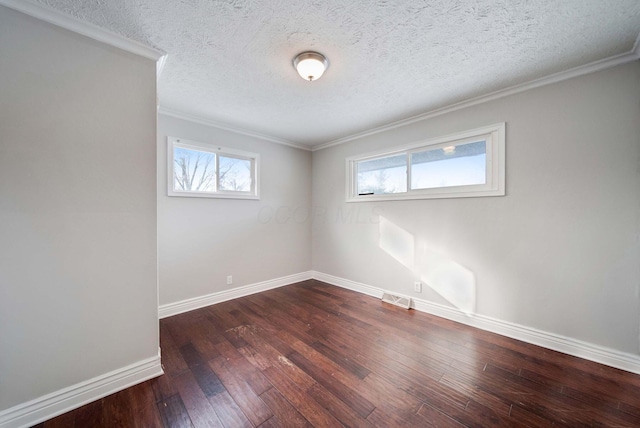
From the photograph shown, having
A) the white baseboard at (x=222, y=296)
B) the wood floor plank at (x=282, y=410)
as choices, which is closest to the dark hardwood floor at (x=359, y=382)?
the wood floor plank at (x=282, y=410)

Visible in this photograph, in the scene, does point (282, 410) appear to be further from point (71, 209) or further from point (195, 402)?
point (71, 209)

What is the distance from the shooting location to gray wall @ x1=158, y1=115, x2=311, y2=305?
2875mm

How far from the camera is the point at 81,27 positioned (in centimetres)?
154

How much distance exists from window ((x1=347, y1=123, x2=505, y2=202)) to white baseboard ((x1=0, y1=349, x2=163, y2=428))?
10.2 feet

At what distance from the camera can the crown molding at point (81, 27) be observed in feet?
4.55

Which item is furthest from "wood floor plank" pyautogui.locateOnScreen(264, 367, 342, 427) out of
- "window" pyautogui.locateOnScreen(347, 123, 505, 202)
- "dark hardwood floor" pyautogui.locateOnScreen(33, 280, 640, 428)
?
"window" pyautogui.locateOnScreen(347, 123, 505, 202)

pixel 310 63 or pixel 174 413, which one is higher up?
pixel 310 63

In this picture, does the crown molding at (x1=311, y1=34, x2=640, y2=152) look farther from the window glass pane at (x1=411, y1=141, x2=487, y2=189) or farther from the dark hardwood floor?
the dark hardwood floor

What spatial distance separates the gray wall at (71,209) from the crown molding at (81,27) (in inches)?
1.4

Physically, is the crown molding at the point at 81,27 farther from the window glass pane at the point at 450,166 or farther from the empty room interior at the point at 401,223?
the window glass pane at the point at 450,166

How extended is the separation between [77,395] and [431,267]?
3.31m

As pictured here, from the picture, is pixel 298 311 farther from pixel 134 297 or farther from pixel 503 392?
pixel 503 392

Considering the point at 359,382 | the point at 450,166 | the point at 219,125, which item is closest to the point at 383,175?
the point at 450,166

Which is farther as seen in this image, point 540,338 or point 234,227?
point 234,227
